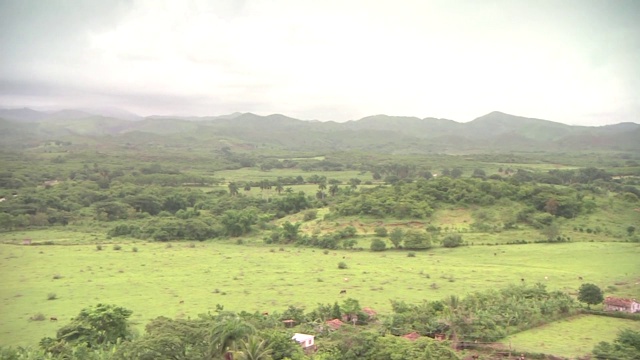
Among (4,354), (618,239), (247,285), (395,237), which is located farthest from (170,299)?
(618,239)

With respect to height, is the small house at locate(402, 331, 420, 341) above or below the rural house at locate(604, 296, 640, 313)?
below

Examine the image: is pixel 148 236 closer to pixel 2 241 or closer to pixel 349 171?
pixel 2 241

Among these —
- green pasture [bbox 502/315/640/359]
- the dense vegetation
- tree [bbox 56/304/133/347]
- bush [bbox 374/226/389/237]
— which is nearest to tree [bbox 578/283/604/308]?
the dense vegetation

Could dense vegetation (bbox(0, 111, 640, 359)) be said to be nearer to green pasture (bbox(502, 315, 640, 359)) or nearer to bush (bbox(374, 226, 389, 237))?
bush (bbox(374, 226, 389, 237))

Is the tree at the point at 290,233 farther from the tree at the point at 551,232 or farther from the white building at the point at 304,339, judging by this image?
the white building at the point at 304,339

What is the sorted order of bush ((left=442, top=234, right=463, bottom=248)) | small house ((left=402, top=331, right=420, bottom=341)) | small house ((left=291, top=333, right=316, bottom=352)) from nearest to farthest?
small house ((left=291, top=333, right=316, bottom=352))
small house ((left=402, top=331, right=420, bottom=341))
bush ((left=442, top=234, right=463, bottom=248))

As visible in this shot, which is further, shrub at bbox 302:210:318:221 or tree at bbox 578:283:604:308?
shrub at bbox 302:210:318:221
